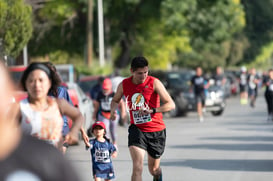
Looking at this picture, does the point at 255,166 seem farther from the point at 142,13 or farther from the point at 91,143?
the point at 142,13

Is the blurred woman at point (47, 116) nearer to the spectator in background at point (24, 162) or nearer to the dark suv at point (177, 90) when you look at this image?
the spectator in background at point (24, 162)

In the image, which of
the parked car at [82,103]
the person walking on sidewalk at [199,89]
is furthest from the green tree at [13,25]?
the person walking on sidewalk at [199,89]

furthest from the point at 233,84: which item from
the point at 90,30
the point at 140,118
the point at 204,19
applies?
the point at 140,118

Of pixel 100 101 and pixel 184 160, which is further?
pixel 100 101

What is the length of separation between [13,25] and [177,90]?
905 cm

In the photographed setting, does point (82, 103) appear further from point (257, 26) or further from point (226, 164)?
point (257, 26)

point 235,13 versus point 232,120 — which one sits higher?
point 235,13

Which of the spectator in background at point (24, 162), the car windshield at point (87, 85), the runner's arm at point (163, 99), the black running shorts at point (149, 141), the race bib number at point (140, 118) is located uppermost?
the spectator in background at point (24, 162)

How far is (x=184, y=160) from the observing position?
12.9 meters

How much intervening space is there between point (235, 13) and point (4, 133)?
43.4 meters

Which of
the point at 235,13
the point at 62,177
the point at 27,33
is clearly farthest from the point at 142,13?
the point at 62,177

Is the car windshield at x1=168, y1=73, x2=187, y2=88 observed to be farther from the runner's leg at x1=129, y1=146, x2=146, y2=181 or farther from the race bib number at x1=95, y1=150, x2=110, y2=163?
the runner's leg at x1=129, y1=146, x2=146, y2=181

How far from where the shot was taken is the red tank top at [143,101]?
26.5 feet

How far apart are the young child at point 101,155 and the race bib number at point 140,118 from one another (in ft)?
3.02
